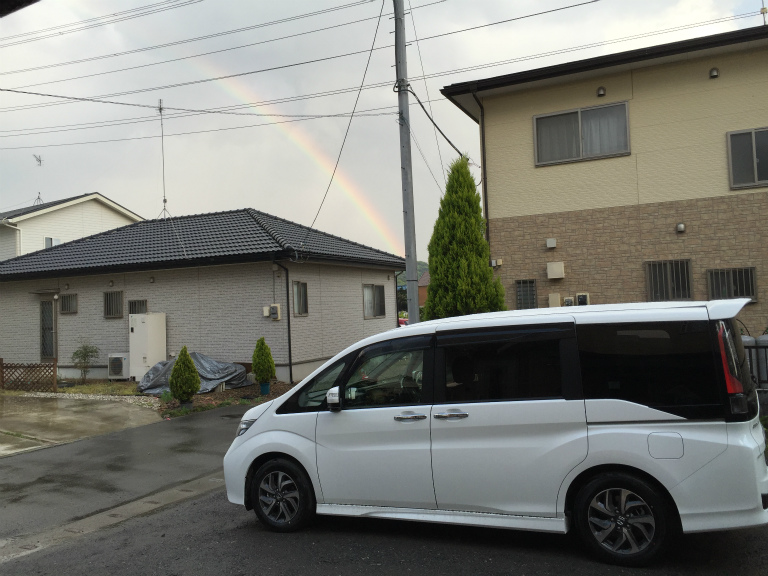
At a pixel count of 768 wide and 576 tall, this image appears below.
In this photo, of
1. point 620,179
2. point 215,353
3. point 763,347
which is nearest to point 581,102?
point 620,179

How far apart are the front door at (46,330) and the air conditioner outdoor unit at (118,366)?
3.46 m

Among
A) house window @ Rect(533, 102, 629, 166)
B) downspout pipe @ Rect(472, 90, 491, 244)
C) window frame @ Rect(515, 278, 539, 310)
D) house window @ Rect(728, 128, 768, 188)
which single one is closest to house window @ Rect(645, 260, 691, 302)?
house window @ Rect(728, 128, 768, 188)

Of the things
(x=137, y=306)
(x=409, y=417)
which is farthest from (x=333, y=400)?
(x=137, y=306)

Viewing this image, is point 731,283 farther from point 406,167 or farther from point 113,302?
point 113,302

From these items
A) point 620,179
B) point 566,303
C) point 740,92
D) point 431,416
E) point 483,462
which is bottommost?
point 483,462

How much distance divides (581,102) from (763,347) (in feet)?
18.7

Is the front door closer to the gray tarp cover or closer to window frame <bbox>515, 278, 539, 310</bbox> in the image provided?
the gray tarp cover

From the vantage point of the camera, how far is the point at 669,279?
11.6 metres

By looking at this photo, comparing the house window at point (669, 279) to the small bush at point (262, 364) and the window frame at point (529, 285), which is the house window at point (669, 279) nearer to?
the window frame at point (529, 285)

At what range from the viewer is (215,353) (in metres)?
16.6

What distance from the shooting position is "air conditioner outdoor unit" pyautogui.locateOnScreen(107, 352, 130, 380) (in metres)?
17.1

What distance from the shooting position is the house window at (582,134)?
11953 mm

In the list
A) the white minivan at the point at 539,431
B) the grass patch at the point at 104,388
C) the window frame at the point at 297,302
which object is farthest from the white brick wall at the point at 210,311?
the white minivan at the point at 539,431

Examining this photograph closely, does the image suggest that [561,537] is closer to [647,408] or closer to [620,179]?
[647,408]
